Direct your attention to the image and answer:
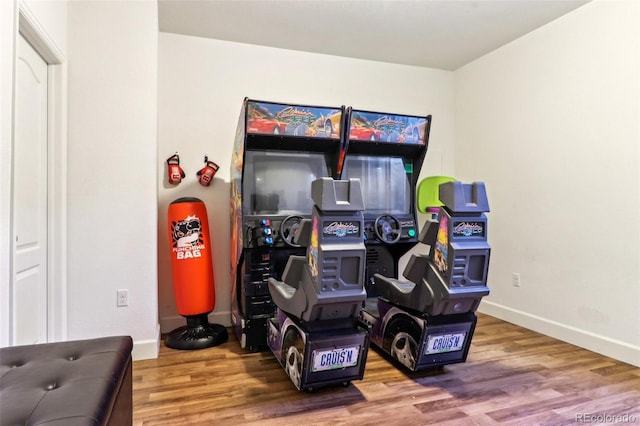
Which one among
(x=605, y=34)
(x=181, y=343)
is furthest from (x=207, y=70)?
(x=605, y=34)

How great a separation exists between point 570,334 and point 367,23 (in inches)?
125

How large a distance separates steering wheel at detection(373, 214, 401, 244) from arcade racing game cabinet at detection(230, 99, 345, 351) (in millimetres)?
557

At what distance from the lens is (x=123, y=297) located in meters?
2.69

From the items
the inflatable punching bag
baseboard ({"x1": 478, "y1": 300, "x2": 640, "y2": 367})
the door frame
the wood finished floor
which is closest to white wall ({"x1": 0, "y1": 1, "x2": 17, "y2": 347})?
the door frame

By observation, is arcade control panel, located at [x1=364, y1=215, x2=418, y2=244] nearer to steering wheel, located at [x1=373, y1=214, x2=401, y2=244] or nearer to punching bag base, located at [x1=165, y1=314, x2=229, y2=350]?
steering wheel, located at [x1=373, y1=214, x2=401, y2=244]

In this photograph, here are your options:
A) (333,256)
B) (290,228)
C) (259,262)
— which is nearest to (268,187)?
(290,228)

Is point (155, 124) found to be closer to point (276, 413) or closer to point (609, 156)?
point (276, 413)

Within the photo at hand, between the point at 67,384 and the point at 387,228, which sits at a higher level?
the point at 387,228

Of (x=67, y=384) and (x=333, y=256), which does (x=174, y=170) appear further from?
(x=67, y=384)

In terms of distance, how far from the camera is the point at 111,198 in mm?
2662

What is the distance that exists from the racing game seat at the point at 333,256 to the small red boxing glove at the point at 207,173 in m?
1.61

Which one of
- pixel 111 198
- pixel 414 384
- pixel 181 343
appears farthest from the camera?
pixel 181 343

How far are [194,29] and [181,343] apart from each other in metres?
2.72

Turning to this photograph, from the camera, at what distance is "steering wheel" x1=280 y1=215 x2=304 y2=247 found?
9.07 ft
